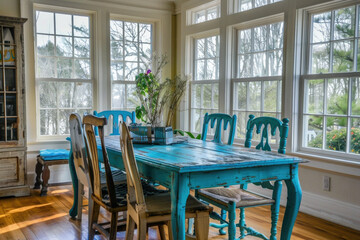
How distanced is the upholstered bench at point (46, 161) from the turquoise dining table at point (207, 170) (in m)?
2.09

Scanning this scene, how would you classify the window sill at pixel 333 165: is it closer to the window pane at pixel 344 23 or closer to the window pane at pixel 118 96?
the window pane at pixel 344 23

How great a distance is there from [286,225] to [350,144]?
142 cm

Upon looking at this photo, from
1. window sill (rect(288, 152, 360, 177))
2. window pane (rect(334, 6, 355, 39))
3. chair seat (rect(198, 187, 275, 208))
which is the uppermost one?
window pane (rect(334, 6, 355, 39))

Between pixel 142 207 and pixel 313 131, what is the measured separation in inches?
93.5

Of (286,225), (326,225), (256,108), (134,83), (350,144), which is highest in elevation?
(134,83)

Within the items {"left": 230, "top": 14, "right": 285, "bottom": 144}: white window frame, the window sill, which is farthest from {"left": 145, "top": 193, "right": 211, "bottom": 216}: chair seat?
{"left": 230, "top": 14, "right": 285, "bottom": 144}: white window frame

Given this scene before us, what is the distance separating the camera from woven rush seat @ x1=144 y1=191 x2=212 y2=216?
2318 millimetres

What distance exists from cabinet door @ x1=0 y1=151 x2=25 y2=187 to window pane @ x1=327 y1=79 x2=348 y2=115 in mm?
3615

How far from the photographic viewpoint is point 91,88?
5.41 meters

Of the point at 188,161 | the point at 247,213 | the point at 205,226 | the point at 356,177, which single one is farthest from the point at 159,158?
the point at 356,177

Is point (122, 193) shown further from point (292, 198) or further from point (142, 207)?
point (292, 198)

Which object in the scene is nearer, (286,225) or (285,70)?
(286,225)

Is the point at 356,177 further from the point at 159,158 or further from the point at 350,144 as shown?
the point at 159,158

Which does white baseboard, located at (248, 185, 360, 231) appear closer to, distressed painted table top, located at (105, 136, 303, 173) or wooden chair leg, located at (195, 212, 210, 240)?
distressed painted table top, located at (105, 136, 303, 173)
